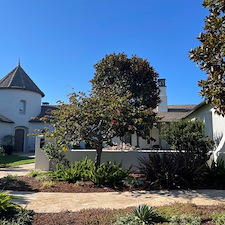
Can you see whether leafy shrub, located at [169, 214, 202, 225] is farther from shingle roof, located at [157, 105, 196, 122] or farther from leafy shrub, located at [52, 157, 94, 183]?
shingle roof, located at [157, 105, 196, 122]

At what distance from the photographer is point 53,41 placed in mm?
13562

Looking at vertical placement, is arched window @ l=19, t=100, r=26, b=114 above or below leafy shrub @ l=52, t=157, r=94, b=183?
above

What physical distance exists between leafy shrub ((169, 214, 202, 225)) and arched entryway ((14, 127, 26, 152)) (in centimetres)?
2735

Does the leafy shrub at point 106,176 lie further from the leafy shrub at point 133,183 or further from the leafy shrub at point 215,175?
the leafy shrub at point 215,175

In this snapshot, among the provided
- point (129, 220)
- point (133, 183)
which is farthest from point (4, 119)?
point (129, 220)

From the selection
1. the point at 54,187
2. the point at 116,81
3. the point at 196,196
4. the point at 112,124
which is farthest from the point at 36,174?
the point at 116,81

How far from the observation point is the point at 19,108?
1125 inches

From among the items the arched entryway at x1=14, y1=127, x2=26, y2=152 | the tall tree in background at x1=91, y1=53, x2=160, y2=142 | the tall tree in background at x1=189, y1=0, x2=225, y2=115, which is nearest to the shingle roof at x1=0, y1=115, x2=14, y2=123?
the arched entryway at x1=14, y1=127, x2=26, y2=152

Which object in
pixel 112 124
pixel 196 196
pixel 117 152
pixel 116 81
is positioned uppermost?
pixel 116 81

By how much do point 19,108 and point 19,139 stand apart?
402 cm

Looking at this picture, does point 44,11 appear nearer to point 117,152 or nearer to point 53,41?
point 53,41

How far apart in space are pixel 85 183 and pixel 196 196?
413 centimetres

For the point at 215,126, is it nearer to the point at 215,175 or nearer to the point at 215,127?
the point at 215,127

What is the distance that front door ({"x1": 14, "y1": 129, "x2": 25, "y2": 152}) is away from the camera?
94.2ft
